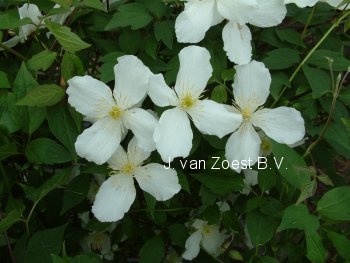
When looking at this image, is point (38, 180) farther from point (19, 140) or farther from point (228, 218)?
point (228, 218)

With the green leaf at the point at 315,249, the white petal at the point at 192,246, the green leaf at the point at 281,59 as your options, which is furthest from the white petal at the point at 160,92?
the white petal at the point at 192,246

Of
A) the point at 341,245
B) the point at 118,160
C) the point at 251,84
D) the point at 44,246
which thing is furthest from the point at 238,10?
the point at 44,246

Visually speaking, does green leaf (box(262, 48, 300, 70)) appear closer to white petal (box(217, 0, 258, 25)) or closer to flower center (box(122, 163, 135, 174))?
white petal (box(217, 0, 258, 25))

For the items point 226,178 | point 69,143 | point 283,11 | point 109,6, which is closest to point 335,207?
point 226,178

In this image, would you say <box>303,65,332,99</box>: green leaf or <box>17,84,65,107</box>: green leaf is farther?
<box>303,65,332,99</box>: green leaf

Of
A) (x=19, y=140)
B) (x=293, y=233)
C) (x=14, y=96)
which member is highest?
(x=14, y=96)

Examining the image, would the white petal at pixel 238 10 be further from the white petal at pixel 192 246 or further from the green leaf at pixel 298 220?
the white petal at pixel 192 246

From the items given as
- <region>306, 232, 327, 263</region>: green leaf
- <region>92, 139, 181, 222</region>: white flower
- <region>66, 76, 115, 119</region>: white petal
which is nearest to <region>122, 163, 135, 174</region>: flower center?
<region>92, 139, 181, 222</region>: white flower
